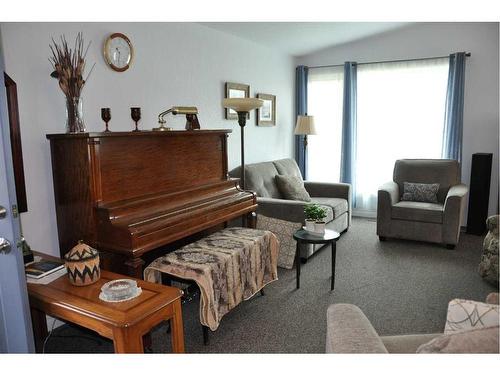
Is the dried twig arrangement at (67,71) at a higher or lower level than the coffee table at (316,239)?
higher

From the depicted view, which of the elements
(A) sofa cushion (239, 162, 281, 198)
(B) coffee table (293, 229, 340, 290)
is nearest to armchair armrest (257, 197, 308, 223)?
(A) sofa cushion (239, 162, 281, 198)

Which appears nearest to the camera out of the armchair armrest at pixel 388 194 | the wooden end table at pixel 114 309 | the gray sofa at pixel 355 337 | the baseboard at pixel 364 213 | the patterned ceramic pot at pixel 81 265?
the gray sofa at pixel 355 337

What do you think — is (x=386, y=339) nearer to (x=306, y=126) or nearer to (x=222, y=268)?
(x=222, y=268)

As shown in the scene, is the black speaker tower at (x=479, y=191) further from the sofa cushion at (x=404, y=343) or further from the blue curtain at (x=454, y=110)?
the sofa cushion at (x=404, y=343)

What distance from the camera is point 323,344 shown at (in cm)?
228

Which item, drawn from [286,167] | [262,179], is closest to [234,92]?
[262,179]

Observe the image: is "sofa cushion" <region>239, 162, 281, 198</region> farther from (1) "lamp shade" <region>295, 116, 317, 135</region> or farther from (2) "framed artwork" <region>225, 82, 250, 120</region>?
(1) "lamp shade" <region>295, 116, 317, 135</region>

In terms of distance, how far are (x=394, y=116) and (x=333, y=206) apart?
169 centimetres

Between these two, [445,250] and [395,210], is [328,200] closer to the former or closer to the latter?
[395,210]

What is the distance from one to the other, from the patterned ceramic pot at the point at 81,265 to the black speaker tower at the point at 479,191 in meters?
4.08

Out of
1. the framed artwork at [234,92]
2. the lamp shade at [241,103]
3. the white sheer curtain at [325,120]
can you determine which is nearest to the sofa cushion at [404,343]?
the lamp shade at [241,103]

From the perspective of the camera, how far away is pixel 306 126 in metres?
5.02

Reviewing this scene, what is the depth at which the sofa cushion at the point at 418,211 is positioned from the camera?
3965mm
